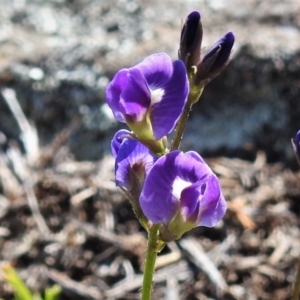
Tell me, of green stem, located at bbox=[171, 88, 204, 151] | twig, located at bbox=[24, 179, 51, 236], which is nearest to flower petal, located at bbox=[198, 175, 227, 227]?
green stem, located at bbox=[171, 88, 204, 151]

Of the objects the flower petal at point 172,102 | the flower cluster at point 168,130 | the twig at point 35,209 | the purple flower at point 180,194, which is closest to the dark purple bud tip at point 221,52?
the flower cluster at point 168,130

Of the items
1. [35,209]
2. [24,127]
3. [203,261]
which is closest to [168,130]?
[203,261]

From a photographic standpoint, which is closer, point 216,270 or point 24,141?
point 216,270

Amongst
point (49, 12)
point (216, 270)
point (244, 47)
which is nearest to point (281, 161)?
point (244, 47)

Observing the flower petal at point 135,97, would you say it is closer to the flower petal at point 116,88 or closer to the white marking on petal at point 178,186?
the flower petal at point 116,88

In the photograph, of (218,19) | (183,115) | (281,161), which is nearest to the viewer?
(183,115)

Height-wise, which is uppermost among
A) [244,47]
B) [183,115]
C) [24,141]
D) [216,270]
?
[183,115]

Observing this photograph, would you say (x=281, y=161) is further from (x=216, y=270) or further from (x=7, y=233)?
(x=7, y=233)

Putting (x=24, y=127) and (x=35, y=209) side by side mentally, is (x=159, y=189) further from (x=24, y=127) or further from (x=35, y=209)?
(x=24, y=127)
